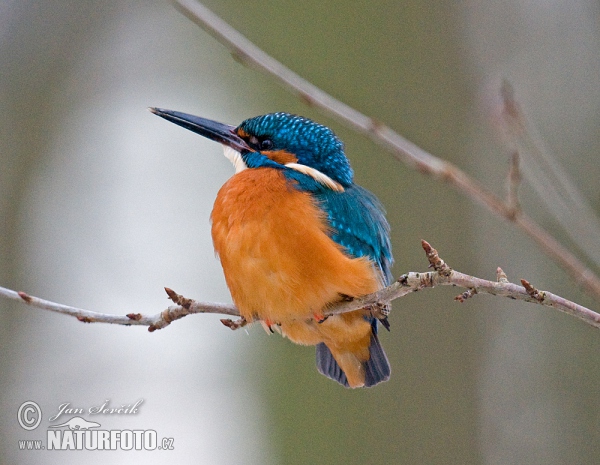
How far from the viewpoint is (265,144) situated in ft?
12.1

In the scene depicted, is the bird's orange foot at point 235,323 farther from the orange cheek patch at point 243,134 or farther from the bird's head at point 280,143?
the orange cheek patch at point 243,134

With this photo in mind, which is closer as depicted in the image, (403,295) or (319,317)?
(403,295)

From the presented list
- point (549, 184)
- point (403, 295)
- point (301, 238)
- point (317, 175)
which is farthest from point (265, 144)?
point (549, 184)

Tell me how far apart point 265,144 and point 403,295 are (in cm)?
132

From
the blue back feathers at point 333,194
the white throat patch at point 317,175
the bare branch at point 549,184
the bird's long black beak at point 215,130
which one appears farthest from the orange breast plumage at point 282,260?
the bare branch at point 549,184

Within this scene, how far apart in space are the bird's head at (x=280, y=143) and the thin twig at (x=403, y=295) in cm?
84

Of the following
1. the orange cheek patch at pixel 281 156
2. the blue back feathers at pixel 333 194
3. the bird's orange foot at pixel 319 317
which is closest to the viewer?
the bird's orange foot at pixel 319 317

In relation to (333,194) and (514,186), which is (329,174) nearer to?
(333,194)

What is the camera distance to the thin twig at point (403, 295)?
221 centimetres

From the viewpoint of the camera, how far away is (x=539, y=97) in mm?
6188

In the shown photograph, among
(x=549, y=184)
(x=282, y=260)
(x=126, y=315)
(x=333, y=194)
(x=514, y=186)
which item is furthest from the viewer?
(x=333, y=194)

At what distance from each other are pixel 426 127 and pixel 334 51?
1064mm

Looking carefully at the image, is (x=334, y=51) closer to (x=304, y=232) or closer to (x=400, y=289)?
(x=304, y=232)

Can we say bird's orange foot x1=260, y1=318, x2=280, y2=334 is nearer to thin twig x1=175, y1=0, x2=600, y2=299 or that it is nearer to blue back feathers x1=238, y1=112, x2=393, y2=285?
blue back feathers x1=238, y1=112, x2=393, y2=285
